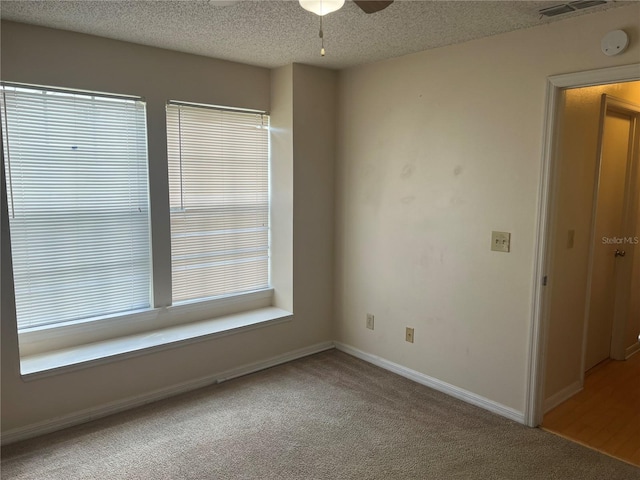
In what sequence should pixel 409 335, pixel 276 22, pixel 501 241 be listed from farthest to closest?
1. pixel 409 335
2. pixel 501 241
3. pixel 276 22

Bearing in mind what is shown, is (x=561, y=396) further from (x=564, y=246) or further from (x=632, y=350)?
(x=632, y=350)

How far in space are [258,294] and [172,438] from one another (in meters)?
1.51

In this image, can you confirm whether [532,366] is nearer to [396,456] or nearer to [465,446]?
[465,446]

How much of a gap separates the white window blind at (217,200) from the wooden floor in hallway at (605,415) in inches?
97.5

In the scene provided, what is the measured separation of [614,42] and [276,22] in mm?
1782

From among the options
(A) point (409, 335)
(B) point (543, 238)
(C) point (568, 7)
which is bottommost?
(A) point (409, 335)

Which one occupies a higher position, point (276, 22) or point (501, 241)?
point (276, 22)


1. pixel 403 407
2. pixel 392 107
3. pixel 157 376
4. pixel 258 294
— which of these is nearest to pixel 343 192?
pixel 392 107

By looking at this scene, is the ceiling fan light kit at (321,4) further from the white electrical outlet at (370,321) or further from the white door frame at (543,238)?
the white electrical outlet at (370,321)

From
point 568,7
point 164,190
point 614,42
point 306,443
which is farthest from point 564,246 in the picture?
point 164,190

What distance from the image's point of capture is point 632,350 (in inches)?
160

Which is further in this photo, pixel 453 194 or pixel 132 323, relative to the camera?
pixel 132 323

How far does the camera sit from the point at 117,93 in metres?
3.06

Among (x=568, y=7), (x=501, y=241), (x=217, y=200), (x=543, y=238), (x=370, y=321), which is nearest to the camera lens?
(x=568, y=7)
